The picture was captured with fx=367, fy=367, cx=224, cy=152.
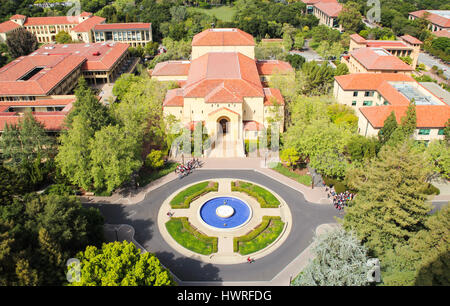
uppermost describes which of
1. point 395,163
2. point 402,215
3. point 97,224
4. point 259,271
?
point 395,163

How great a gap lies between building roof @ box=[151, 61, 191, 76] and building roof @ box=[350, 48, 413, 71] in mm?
39166

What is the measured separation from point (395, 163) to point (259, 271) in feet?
→ 57.6

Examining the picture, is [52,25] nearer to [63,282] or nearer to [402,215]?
[63,282]

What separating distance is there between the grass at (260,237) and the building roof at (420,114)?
2503 centimetres

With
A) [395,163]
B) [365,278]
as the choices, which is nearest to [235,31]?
[395,163]

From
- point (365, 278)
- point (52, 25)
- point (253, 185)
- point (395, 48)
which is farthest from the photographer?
point (52, 25)

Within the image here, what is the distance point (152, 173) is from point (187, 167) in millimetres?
5338

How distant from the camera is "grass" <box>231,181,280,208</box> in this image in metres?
48.5

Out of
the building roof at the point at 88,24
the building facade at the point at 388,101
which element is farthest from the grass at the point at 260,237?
the building roof at the point at 88,24

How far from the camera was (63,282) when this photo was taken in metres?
32.4

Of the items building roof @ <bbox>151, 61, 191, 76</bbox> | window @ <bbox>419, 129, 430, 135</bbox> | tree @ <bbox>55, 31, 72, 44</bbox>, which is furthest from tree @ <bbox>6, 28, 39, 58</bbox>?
window @ <bbox>419, 129, 430, 135</bbox>

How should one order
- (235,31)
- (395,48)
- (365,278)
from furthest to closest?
1. (395,48)
2. (235,31)
3. (365,278)

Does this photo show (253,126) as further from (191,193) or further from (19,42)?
(19,42)

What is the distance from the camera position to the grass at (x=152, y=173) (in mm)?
53553
